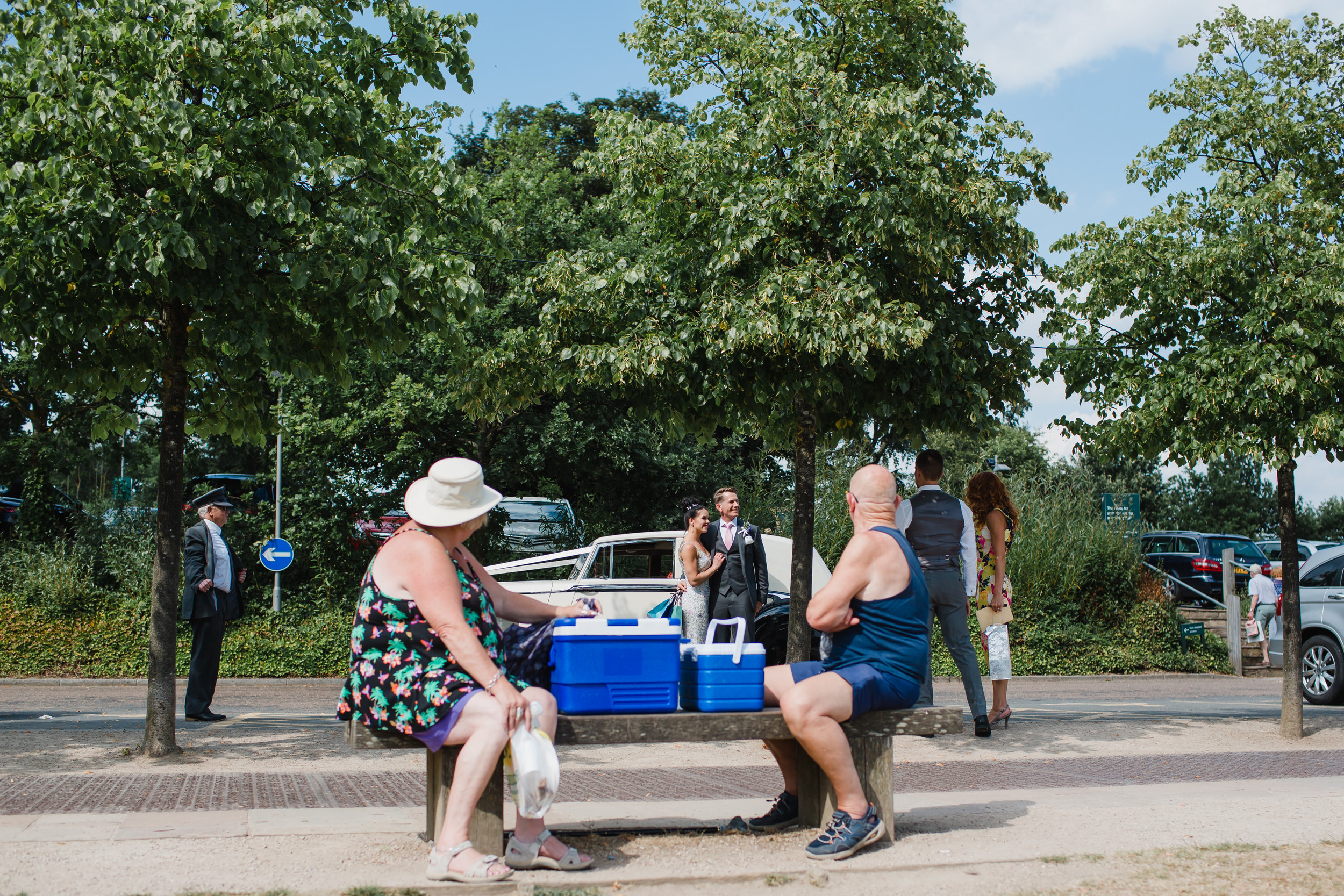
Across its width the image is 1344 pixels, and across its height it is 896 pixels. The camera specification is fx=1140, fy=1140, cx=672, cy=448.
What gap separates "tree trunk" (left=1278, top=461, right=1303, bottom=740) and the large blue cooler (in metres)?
6.71

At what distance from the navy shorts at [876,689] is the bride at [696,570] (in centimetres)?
602

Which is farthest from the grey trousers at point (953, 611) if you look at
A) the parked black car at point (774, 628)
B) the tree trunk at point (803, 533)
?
the parked black car at point (774, 628)

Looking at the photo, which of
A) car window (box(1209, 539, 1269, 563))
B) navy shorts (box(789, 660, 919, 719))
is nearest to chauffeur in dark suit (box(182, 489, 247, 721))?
navy shorts (box(789, 660, 919, 719))

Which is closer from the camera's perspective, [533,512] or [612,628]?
[612,628]

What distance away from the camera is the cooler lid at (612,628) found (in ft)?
15.6

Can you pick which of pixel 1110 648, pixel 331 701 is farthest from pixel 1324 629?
pixel 331 701

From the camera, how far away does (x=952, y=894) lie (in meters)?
4.29

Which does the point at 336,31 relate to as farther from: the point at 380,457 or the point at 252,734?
the point at 380,457

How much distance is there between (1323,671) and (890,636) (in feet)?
35.7

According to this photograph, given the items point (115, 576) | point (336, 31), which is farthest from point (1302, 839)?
point (115, 576)

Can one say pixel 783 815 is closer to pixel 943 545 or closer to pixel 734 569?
pixel 943 545

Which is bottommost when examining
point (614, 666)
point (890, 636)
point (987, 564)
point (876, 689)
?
point (876, 689)

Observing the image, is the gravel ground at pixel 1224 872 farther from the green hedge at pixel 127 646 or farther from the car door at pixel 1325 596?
the green hedge at pixel 127 646

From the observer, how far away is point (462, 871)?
422 cm
